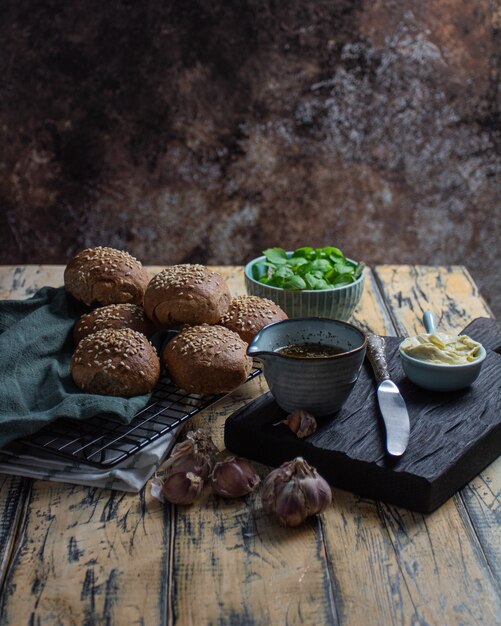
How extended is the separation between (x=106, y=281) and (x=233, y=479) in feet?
2.71

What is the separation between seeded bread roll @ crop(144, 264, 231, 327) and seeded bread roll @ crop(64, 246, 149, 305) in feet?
0.46

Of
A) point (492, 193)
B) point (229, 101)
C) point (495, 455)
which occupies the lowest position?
point (492, 193)

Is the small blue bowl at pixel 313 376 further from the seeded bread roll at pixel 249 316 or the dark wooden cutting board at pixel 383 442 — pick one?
the seeded bread roll at pixel 249 316

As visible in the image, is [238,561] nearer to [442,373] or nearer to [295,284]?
[442,373]

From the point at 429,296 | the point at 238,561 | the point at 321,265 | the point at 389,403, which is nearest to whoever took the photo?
the point at 238,561

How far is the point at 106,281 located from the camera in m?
2.07

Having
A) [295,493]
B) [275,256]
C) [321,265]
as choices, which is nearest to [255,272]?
[275,256]

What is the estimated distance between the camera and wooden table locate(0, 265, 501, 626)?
115 cm

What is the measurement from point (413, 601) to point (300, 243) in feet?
9.81

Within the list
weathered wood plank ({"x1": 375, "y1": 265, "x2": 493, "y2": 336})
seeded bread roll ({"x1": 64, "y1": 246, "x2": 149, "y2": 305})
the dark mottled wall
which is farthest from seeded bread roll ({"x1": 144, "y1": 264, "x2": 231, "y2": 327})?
the dark mottled wall

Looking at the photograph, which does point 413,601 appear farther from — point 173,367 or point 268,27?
point 268,27

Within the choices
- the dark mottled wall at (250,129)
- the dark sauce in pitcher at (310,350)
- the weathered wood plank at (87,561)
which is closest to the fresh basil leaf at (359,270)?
the dark sauce in pitcher at (310,350)

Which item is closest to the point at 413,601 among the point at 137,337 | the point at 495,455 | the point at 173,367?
the point at 495,455

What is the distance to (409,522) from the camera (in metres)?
1.36
